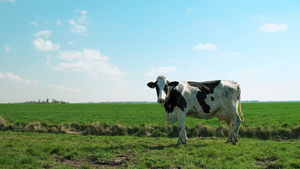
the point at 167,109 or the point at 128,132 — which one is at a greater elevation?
the point at 167,109

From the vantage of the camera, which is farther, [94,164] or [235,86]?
[235,86]

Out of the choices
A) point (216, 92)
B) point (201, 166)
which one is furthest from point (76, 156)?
point (216, 92)

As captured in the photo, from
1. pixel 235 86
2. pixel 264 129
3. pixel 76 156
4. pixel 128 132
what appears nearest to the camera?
pixel 76 156

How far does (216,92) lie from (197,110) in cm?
134

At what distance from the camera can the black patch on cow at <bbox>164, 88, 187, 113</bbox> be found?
38.0ft

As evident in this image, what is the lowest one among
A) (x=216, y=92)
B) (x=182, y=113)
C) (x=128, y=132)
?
(x=128, y=132)

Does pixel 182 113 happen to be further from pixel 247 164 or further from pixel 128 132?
pixel 128 132

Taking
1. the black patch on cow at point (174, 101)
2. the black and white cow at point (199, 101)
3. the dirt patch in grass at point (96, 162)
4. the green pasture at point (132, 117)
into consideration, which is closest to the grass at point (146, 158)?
the dirt patch in grass at point (96, 162)

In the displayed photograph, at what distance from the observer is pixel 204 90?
1205 cm

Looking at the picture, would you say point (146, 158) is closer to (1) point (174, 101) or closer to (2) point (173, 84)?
(1) point (174, 101)

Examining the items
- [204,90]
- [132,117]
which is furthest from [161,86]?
[132,117]

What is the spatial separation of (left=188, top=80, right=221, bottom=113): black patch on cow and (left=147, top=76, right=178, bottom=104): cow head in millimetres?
1260

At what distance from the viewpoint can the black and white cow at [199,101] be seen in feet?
38.0

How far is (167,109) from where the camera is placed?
12000mm
